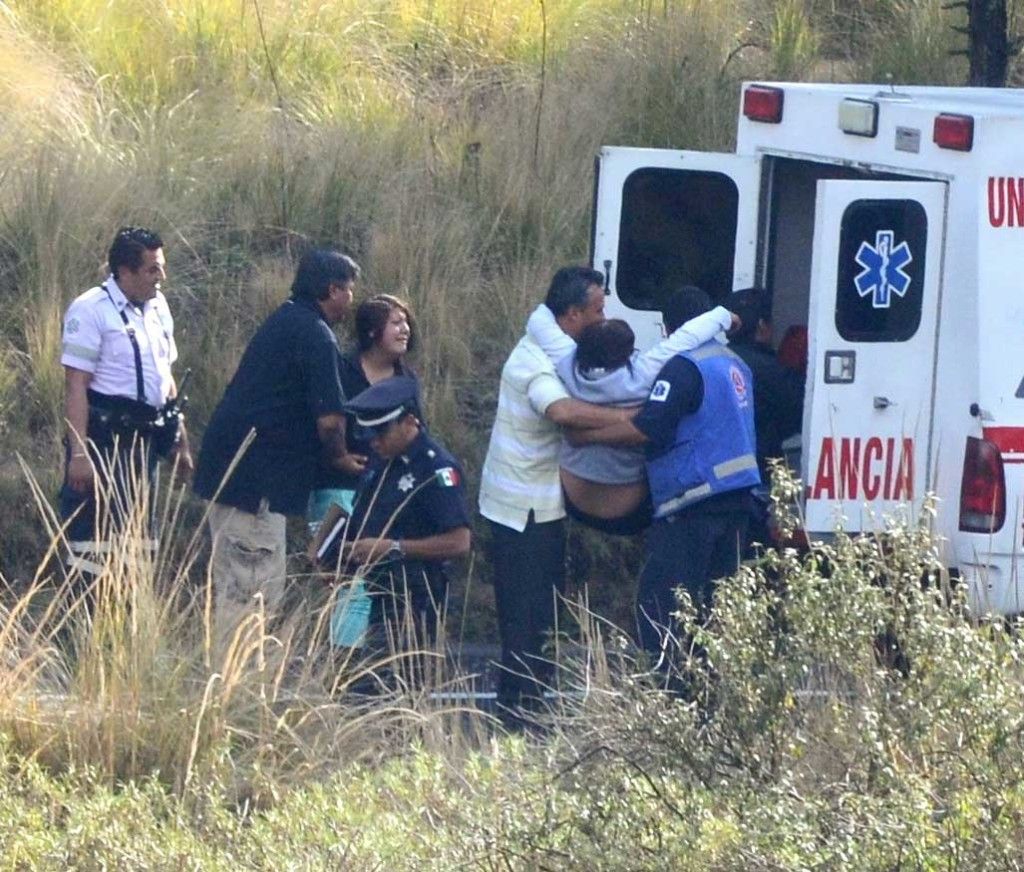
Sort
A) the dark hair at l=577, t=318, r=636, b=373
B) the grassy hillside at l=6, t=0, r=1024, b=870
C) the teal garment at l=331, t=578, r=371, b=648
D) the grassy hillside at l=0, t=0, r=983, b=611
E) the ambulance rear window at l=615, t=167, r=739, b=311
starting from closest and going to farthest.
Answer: the grassy hillside at l=6, t=0, r=1024, b=870, the teal garment at l=331, t=578, r=371, b=648, the dark hair at l=577, t=318, r=636, b=373, the ambulance rear window at l=615, t=167, r=739, b=311, the grassy hillside at l=0, t=0, r=983, b=611

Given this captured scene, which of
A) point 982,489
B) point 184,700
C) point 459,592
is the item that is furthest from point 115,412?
point 982,489

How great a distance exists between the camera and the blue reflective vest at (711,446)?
20.0 feet

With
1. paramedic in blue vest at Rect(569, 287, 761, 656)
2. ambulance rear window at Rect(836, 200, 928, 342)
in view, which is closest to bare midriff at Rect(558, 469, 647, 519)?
paramedic in blue vest at Rect(569, 287, 761, 656)

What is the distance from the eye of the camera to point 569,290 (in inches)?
253

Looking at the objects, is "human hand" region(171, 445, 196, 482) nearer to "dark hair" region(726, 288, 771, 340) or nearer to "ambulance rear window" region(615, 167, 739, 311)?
"ambulance rear window" region(615, 167, 739, 311)

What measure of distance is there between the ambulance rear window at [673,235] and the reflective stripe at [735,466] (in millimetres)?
1341

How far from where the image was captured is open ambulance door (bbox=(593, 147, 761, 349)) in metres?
7.09

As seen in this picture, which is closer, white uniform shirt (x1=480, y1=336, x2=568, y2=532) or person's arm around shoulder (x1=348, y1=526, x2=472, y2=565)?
person's arm around shoulder (x1=348, y1=526, x2=472, y2=565)

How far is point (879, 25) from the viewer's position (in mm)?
12484

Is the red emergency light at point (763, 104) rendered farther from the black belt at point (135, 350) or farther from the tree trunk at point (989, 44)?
the tree trunk at point (989, 44)

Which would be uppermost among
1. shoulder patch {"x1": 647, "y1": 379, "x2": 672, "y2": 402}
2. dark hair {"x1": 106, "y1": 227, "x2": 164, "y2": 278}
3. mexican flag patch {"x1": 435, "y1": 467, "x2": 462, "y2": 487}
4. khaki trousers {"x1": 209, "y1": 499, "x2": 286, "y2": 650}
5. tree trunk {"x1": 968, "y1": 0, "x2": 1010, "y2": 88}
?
tree trunk {"x1": 968, "y1": 0, "x2": 1010, "y2": 88}

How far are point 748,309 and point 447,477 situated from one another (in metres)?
1.45

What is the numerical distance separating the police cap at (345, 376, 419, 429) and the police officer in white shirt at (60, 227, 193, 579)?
3.63 ft

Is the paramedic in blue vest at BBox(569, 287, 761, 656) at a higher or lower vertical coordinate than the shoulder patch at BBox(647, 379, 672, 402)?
lower
